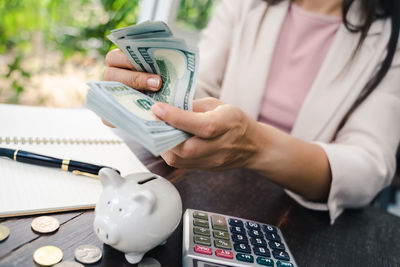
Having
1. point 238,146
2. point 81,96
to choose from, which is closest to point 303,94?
point 238,146

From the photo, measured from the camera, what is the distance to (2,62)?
1.50m

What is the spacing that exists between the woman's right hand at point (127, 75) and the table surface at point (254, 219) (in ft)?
0.70

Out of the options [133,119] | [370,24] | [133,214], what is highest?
[370,24]

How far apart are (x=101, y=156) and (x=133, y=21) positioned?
132 centimetres

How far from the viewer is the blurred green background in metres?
1.40

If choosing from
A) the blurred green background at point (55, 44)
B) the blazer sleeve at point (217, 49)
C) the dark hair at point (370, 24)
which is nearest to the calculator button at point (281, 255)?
the dark hair at point (370, 24)

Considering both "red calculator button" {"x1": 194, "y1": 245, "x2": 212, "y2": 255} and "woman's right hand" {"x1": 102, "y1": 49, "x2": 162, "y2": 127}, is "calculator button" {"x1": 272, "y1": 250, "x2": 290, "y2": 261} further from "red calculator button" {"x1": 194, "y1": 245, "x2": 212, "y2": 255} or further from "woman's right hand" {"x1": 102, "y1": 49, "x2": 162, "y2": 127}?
"woman's right hand" {"x1": 102, "y1": 49, "x2": 162, "y2": 127}

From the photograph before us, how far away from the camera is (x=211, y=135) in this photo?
0.40 metres

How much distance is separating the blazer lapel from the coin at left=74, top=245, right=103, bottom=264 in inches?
30.2

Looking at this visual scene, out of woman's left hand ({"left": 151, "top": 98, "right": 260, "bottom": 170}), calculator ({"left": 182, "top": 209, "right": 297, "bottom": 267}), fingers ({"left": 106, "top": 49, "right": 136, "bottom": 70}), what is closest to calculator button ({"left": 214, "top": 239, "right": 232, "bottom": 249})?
calculator ({"left": 182, "top": 209, "right": 297, "bottom": 267})

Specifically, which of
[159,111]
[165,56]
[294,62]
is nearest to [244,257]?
[159,111]

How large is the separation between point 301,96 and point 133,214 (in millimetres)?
851

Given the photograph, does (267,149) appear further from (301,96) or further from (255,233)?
(301,96)

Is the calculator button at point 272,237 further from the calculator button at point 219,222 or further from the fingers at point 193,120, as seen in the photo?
the fingers at point 193,120
